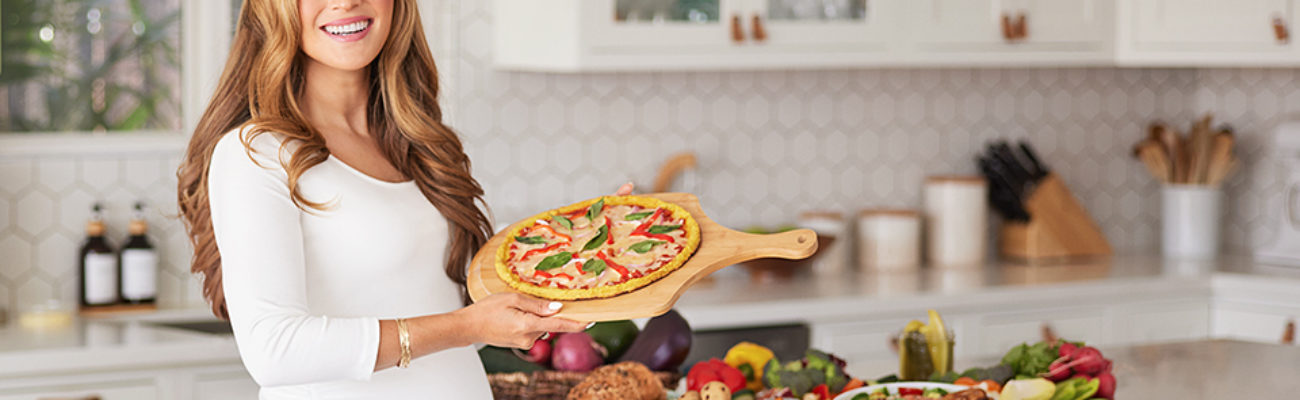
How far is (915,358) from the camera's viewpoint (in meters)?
1.96

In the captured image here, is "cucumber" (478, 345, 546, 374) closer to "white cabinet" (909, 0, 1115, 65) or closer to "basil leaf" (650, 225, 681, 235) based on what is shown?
"basil leaf" (650, 225, 681, 235)

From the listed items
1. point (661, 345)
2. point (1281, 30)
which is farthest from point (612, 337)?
point (1281, 30)

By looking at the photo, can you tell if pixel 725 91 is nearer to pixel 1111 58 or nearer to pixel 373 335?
pixel 1111 58

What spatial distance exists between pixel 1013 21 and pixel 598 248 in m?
2.53

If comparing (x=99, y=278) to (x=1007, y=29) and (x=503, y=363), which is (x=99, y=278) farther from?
(x=1007, y=29)

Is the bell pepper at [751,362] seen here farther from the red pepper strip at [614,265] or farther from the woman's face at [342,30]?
the woman's face at [342,30]

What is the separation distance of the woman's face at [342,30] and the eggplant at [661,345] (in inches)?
24.1

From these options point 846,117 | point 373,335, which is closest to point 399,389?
point 373,335

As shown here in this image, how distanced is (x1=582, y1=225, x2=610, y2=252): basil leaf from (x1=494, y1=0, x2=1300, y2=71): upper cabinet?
171 centimetres

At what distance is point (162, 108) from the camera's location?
3.37 meters

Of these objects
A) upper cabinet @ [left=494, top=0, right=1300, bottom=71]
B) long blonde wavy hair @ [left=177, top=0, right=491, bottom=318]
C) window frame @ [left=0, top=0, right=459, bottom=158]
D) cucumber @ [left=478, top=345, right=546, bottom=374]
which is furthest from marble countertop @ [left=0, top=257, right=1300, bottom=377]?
long blonde wavy hair @ [left=177, top=0, right=491, bottom=318]

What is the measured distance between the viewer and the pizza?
1512 millimetres

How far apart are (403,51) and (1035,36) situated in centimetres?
269

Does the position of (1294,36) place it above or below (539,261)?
above
